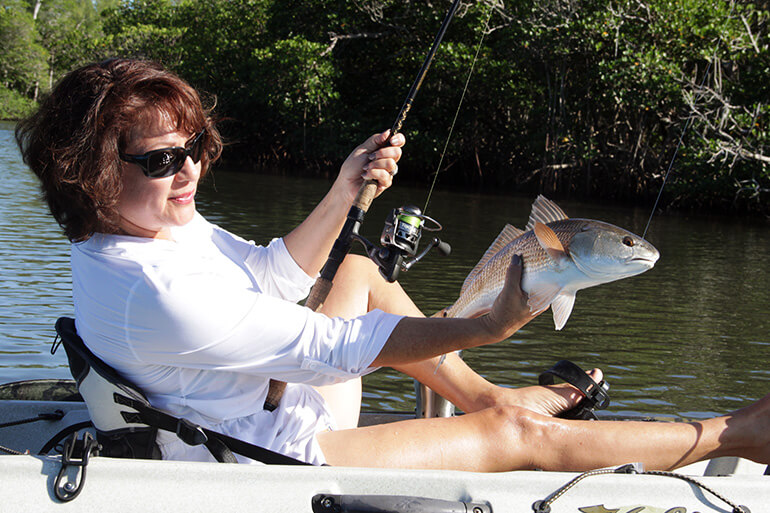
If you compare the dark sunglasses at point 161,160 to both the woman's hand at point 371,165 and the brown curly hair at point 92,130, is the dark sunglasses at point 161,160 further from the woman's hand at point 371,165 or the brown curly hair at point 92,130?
the woman's hand at point 371,165

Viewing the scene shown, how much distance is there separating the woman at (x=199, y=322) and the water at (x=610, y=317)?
234 centimetres

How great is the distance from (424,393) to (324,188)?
17.1 metres

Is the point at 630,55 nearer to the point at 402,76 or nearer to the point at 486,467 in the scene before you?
the point at 402,76

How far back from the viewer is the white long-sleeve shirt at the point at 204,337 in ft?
6.31

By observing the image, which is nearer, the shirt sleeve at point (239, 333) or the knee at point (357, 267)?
the shirt sleeve at point (239, 333)

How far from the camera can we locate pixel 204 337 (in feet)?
6.30

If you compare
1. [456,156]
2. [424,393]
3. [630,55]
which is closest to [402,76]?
[456,156]

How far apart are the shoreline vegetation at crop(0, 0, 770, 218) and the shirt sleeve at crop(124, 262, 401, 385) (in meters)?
11.8

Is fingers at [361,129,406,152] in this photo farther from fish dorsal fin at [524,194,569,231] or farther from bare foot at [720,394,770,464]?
bare foot at [720,394,770,464]

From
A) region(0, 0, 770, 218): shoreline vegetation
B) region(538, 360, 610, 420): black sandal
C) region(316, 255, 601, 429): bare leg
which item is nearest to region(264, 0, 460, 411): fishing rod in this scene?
region(316, 255, 601, 429): bare leg

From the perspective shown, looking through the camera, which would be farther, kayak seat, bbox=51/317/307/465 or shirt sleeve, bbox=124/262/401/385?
kayak seat, bbox=51/317/307/465

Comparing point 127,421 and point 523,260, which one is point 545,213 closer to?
point 523,260

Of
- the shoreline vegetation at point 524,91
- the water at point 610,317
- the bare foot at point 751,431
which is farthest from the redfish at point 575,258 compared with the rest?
the shoreline vegetation at point 524,91

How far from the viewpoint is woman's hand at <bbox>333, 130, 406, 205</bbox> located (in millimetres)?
2777
